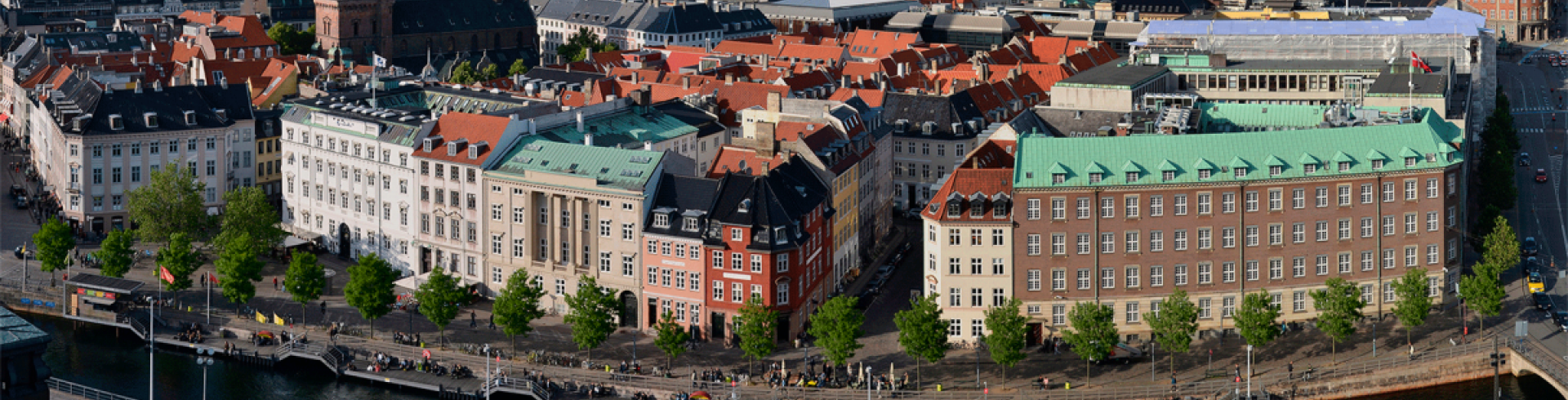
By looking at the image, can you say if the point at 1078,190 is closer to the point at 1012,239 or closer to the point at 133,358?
the point at 1012,239

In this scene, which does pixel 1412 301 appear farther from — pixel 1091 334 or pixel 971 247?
pixel 971 247

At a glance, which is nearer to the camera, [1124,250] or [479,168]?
[1124,250]

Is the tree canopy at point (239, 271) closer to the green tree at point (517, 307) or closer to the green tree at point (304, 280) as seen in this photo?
the green tree at point (304, 280)

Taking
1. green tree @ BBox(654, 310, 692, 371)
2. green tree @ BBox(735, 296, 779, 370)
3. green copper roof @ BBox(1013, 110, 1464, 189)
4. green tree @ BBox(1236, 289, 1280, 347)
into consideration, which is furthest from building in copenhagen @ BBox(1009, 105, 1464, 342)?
green tree @ BBox(654, 310, 692, 371)

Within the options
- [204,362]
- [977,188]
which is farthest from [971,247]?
[204,362]

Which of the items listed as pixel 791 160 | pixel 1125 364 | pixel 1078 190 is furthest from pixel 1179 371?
pixel 791 160

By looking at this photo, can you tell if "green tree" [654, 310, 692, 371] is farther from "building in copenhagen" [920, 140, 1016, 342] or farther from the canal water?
"building in copenhagen" [920, 140, 1016, 342]
